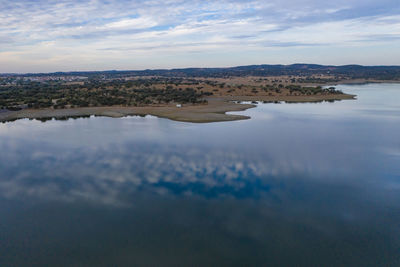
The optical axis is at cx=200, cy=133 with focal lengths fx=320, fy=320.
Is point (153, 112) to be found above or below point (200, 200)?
above

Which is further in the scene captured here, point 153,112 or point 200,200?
point 153,112

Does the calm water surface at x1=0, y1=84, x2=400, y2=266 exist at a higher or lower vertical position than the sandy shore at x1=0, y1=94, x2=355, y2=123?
lower

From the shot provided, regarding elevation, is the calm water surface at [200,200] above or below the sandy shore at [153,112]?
below

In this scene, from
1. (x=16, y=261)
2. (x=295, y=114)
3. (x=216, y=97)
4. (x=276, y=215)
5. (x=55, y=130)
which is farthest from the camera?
(x=216, y=97)

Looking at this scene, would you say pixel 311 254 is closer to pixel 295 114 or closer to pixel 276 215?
pixel 276 215

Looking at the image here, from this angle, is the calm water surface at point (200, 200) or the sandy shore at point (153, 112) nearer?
the calm water surface at point (200, 200)

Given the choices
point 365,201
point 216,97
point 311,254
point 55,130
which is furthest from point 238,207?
point 216,97

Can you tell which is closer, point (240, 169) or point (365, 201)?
point (365, 201)

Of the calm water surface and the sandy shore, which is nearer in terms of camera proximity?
the calm water surface
